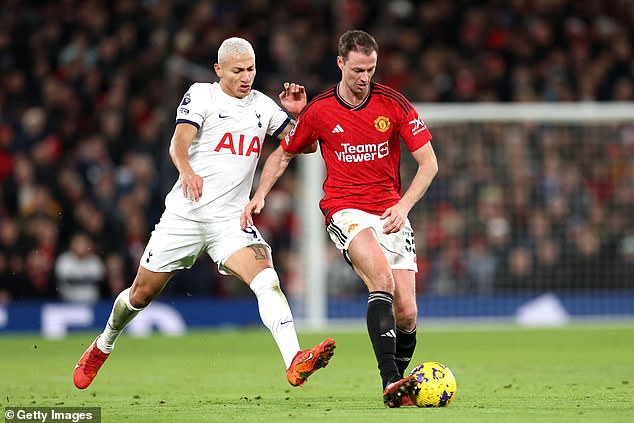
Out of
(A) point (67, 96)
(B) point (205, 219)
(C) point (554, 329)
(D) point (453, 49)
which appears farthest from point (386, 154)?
(D) point (453, 49)

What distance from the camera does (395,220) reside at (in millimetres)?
8086

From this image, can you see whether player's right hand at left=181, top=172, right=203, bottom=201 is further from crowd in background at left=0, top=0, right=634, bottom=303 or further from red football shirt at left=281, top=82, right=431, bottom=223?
crowd in background at left=0, top=0, right=634, bottom=303

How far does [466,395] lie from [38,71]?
12.6m

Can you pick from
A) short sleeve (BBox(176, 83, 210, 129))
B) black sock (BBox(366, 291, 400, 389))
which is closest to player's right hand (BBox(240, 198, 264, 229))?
short sleeve (BBox(176, 83, 210, 129))

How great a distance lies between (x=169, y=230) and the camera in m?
9.01

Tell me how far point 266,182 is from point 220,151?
40 centimetres

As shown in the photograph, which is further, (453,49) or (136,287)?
(453,49)

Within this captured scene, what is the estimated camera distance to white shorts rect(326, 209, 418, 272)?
851cm

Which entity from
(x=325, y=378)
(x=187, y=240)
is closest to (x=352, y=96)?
(x=187, y=240)

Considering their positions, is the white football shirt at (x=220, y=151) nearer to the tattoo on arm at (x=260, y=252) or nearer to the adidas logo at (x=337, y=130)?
the tattoo on arm at (x=260, y=252)

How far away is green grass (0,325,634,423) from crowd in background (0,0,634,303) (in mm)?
1386

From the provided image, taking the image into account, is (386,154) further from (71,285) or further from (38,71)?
(38,71)

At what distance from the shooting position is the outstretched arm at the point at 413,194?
8.09 metres

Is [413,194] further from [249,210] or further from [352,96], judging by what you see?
[249,210]
